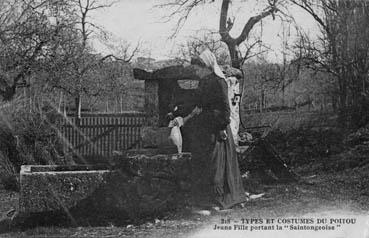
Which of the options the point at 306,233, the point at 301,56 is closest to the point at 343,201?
the point at 306,233

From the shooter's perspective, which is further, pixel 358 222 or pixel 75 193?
pixel 75 193

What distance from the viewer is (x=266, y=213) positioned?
4.49 m

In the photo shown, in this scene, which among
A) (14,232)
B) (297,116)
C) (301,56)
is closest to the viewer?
(14,232)

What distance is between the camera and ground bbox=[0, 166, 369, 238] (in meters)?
4.20

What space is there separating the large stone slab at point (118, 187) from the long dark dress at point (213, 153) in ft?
0.41

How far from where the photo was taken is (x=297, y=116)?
313 inches

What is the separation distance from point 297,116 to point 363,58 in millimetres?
2705

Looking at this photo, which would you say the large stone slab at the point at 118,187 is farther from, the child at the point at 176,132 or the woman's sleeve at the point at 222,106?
the woman's sleeve at the point at 222,106

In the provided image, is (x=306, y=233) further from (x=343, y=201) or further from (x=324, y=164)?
(x=324, y=164)

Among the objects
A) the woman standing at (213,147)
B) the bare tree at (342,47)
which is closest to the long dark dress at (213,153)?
the woman standing at (213,147)

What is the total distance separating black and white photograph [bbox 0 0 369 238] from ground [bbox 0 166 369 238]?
0.8 inches

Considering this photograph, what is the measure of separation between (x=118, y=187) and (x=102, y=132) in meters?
5.81

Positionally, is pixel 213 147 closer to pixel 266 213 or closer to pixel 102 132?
pixel 266 213

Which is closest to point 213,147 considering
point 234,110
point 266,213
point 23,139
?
point 266,213
